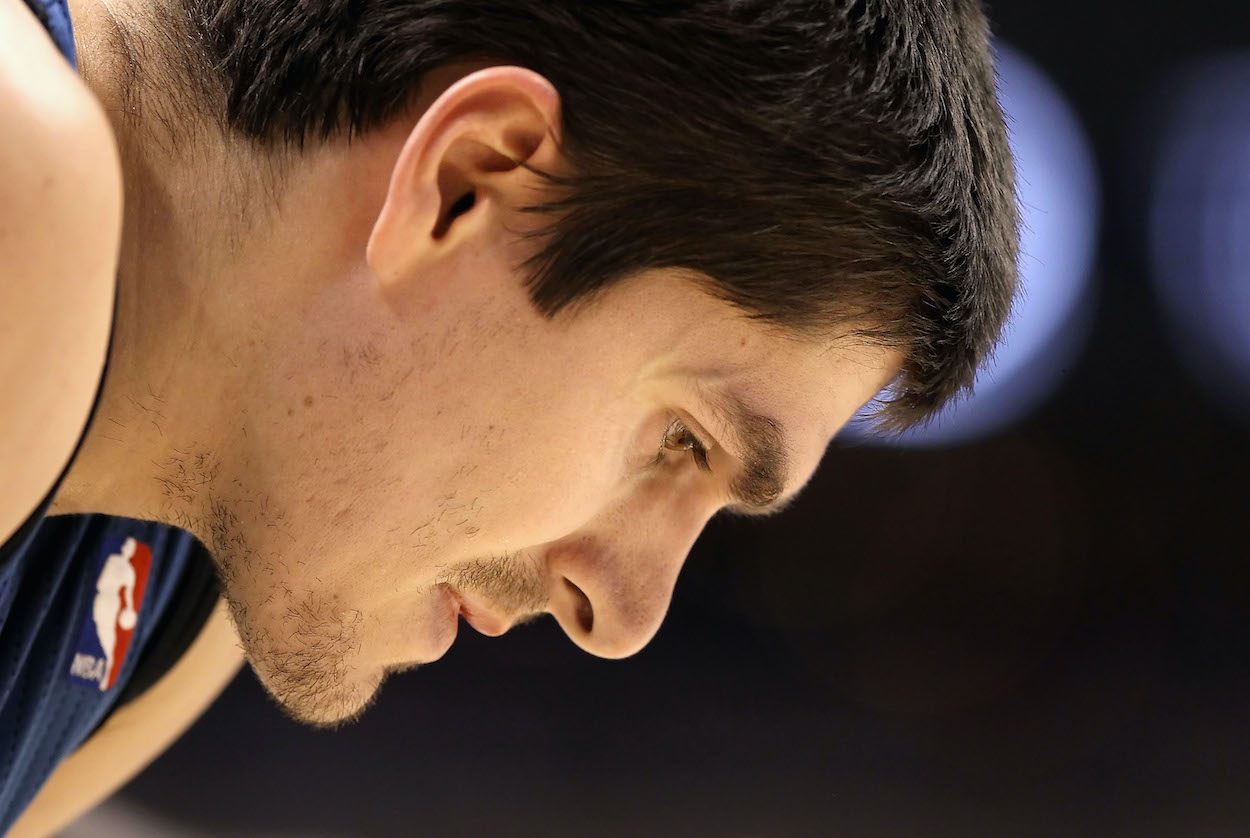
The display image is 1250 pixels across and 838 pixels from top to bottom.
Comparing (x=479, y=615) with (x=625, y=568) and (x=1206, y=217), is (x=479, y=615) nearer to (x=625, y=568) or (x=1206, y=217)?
(x=625, y=568)

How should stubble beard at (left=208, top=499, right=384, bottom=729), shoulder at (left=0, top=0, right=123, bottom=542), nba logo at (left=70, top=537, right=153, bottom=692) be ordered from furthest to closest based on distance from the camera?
nba logo at (left=70, top=537, right=153, bottom=692), stubble beard at (left=208, top=499, right=384, bottom=729), shoulder at (left=0, top=0, right=123, bottom=542)

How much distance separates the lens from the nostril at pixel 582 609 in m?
0.69

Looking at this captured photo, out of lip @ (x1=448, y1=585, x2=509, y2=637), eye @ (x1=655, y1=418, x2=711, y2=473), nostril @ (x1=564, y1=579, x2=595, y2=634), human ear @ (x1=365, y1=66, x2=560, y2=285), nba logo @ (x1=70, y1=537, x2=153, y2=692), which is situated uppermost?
human ear @ (x1=365, y1=66, x2=560, y2=285)

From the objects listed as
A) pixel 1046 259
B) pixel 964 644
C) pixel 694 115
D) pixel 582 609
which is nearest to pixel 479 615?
pixel 582 609

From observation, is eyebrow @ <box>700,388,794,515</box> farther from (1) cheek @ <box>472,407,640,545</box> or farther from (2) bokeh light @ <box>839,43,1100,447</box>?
(2) bokeh light @ <box>839,43,1100,447</box>

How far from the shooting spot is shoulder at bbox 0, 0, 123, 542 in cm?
41

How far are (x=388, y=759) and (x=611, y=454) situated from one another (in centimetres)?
123

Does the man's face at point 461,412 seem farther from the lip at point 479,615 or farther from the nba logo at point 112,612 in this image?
the nba logo at point 112,612

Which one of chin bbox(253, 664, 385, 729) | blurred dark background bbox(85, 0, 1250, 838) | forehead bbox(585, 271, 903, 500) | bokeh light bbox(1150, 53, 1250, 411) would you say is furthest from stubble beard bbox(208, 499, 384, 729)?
bokeh light bbox(1150, 53, 1250, 411)

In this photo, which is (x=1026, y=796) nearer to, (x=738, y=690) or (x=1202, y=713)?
(x=1202, y=713)

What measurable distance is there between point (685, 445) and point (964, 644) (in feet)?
4.02

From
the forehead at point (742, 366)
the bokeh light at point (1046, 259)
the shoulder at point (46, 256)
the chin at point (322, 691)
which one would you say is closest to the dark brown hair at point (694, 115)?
the forehead at point (742, 366)

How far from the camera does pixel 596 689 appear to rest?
177cm

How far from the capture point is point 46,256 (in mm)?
423
